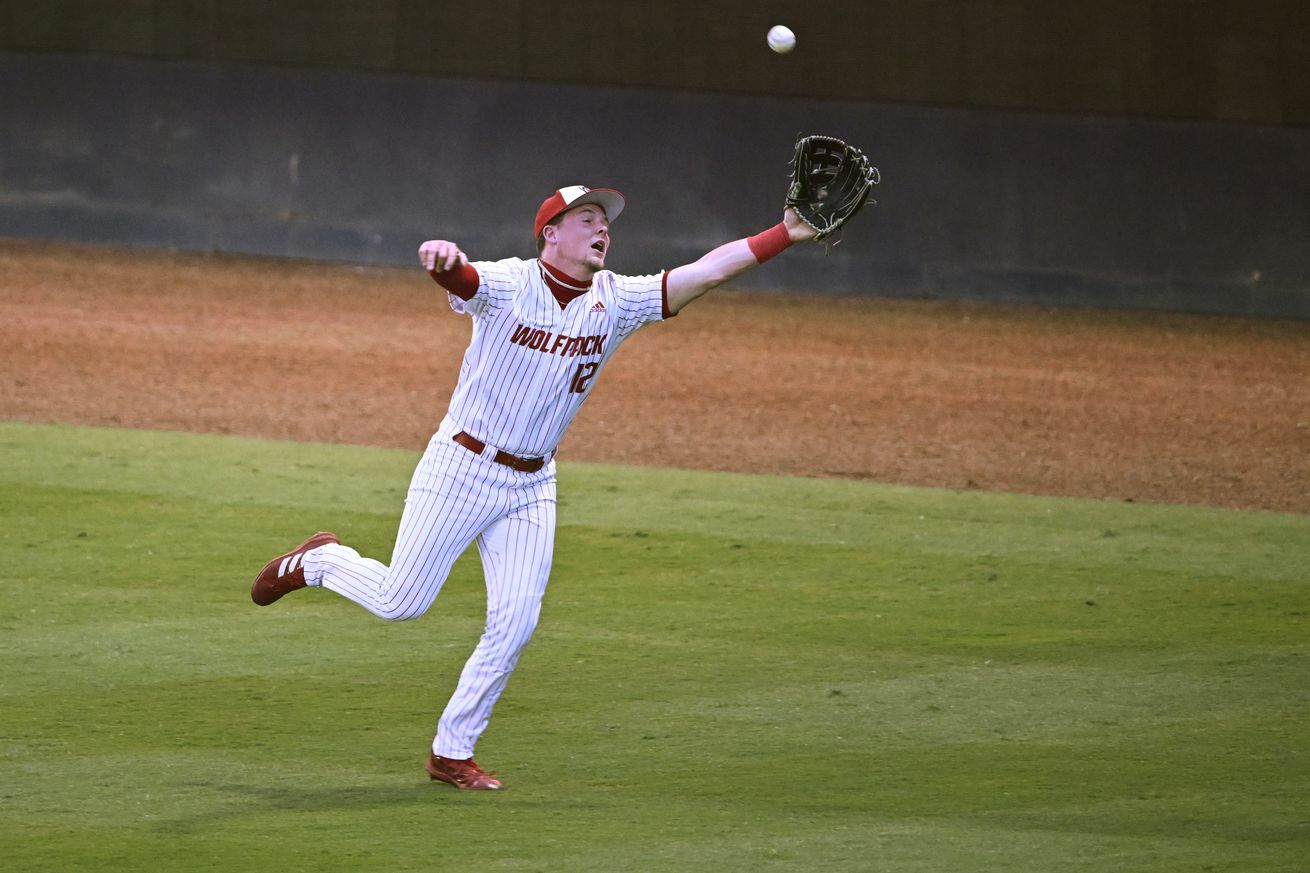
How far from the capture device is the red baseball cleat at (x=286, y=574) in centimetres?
576

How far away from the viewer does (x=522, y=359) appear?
547 cm

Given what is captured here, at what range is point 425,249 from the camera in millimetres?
5066

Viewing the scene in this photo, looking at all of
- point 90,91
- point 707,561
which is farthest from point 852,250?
point 707,561

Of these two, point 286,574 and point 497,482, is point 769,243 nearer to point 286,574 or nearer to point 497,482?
point 497,482

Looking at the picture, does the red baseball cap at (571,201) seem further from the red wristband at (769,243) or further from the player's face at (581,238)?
the red wristband at (769,243)

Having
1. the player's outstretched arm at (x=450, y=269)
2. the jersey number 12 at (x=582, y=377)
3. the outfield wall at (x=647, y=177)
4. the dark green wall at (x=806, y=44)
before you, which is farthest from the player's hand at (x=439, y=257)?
the outfield wall at (x=647, y=177)

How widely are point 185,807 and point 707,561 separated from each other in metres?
4.07

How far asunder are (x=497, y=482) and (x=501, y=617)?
0.41 meters

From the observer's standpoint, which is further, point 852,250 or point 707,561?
point 852,250

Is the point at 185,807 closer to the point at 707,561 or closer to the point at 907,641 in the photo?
the point at 907,641

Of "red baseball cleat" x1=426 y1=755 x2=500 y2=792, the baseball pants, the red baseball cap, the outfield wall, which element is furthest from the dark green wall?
"red baseball cleat" x1=426 y1=755 x2=500 y2=792

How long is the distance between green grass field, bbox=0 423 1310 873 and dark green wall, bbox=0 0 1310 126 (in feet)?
32.5

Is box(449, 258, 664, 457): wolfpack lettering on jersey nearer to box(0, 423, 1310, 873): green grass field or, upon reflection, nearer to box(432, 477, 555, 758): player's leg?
box(432, 477, 555, 758): player's leg

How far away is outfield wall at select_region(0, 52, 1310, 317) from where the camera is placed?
1992 centimetres
